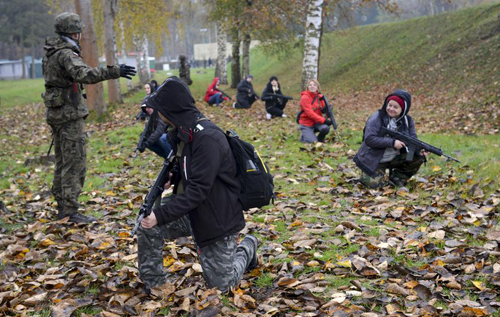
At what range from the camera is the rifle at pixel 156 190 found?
419 cm

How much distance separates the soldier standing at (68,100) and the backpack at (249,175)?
238 cm

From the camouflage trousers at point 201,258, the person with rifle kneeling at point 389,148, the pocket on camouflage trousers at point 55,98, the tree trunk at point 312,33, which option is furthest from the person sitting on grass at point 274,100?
the camouflage trousers at point 201,258

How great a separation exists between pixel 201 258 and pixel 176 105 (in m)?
1.42

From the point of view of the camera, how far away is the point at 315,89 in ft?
39.8

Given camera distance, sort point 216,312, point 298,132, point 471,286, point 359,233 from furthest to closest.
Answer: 1. point 298,132
2. point 359,233
3. point 471,286
4. point 216,312

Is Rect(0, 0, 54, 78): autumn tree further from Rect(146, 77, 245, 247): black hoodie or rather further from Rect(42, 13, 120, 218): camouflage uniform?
Rect(146, 77, 245, 247): black hoodie

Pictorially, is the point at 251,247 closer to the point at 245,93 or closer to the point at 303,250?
the point at 303,250

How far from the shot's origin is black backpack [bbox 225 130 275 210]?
14.0 feet

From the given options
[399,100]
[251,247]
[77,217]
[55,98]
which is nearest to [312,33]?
[399,100]

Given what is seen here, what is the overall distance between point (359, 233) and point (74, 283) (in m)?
3.33

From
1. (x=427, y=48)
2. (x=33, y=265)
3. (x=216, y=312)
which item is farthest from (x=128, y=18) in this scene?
(x=216, y=312)

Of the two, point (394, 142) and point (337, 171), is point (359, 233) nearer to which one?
point (394, 142)

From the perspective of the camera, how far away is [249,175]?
14.0ft

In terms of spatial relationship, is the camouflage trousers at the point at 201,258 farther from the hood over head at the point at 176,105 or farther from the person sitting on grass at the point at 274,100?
the person sitting on grass at the point at 274,100
